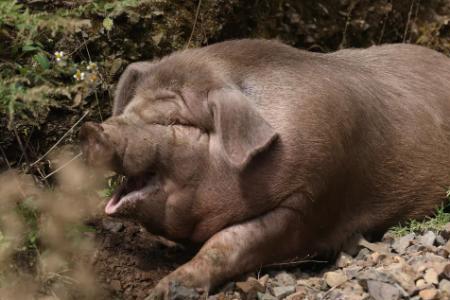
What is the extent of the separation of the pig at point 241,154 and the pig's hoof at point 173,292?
0.04 feet

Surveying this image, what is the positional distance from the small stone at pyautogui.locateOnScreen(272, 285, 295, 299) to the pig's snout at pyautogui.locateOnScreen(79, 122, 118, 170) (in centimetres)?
117

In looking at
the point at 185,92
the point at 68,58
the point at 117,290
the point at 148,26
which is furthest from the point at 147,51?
the point at 117,290

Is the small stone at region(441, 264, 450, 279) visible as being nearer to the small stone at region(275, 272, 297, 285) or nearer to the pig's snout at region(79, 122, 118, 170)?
the small stone at region(275, 272, 297, 285)

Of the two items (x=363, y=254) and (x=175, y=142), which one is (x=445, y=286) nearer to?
(x=363, y=254)

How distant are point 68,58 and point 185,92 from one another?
4.19ft

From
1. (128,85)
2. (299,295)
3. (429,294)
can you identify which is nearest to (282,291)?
(299,295)

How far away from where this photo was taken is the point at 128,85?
5086mm

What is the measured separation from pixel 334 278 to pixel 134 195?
49.3 inches

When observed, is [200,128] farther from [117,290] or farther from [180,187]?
[117,290]

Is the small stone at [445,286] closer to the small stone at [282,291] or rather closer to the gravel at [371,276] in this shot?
the gravel at [371,276]

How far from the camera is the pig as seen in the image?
4.50 meters

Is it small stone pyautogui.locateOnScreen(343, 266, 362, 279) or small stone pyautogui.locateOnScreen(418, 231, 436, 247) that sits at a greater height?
small stone pyautogui.locateOnScreen(418, 231, 436, 247)

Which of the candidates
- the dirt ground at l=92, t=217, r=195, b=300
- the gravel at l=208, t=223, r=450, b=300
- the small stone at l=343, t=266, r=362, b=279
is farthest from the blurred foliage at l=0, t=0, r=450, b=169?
the small stone at l=343, t=266, r=362, b=279

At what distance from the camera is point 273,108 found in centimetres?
461
